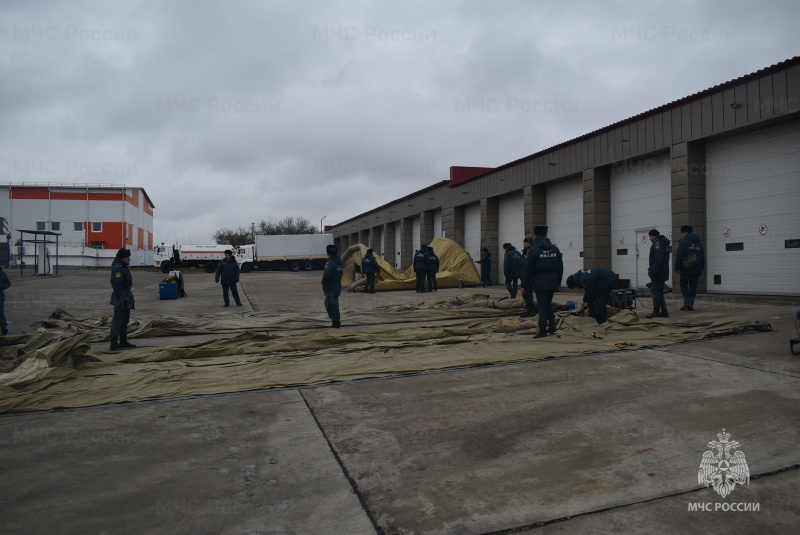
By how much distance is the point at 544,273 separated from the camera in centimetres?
759

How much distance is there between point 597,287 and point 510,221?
15.7 m

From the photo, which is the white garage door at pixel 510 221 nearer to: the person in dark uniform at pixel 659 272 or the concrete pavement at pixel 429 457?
the person in dark uniform at pixel 659 272

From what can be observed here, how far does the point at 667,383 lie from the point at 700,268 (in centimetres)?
578

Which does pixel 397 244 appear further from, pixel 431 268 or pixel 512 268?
pixel 512 268

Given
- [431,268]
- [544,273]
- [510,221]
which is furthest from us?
[510,221]

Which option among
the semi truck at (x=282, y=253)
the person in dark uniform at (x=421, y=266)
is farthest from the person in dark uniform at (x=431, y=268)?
the semi truck at (x=282, y=253)

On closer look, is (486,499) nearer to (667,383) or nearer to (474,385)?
(474,385)

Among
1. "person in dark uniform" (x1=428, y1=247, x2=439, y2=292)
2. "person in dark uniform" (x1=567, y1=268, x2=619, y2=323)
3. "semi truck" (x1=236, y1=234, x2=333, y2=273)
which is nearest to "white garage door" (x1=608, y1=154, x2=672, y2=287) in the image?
"person in dark uniform" (x1=428, y1=247, x2=439, y2=292)

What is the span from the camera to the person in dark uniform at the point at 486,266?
2233 centimetres

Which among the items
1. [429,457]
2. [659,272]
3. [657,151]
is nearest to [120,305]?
[429,457]

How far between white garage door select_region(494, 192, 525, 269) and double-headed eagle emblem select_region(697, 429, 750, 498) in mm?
19525

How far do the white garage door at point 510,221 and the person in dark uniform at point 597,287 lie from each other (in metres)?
14.2

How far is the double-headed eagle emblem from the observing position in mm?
2799

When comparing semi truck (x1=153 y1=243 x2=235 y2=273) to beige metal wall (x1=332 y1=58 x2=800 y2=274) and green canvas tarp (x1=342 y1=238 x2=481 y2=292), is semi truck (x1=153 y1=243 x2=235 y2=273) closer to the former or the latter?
green canvas tarp (x1=342 y1=238 x2=481 y2=292)
